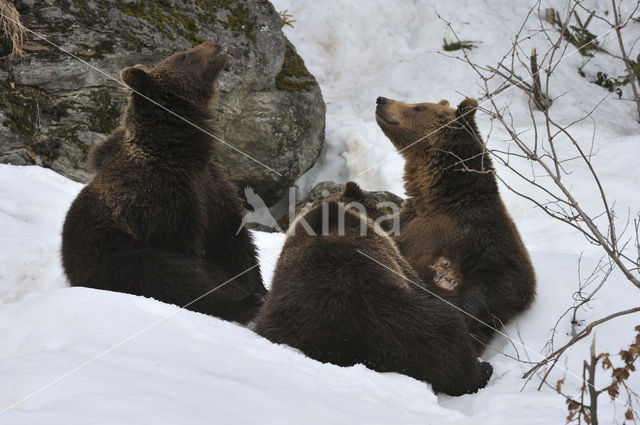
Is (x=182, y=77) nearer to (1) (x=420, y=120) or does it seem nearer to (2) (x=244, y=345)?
(1) (x=420, y=120)

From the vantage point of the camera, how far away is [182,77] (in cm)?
523

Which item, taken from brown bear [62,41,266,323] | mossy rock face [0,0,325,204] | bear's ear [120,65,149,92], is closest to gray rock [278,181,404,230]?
mossy rock face [0,0,325,204]

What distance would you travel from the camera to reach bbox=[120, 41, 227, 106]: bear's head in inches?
Result: 197

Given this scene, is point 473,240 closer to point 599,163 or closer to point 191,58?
point 191,58

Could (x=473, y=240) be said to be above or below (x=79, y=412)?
above

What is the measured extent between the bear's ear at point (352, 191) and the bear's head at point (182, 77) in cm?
154

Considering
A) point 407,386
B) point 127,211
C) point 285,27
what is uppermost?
point 285,27

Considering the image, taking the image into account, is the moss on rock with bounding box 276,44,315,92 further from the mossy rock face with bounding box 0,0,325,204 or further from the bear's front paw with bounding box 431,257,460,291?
the bear's front paw with bounding box 431,257,460,291

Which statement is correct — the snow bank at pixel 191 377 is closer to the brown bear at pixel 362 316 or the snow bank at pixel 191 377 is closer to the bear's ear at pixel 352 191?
the brown bear at pixel 362 316

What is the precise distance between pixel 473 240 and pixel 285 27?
7925mm

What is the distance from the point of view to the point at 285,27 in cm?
1188

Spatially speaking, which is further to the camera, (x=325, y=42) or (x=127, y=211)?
(x=325, y=42)

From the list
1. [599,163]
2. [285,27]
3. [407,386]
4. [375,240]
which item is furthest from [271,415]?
[285,27]

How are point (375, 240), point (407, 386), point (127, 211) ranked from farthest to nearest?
point (127, 211)
point (375, 240)
point (407, 386)
